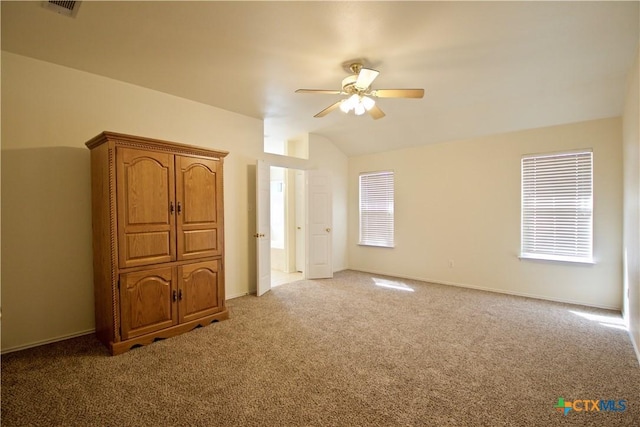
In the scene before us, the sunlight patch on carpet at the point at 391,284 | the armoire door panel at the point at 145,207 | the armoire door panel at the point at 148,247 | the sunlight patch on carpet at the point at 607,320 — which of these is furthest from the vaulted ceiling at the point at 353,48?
the sunlight patch on carpet at the point at 391,284

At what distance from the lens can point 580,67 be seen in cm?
300

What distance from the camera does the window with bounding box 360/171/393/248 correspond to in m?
5.97

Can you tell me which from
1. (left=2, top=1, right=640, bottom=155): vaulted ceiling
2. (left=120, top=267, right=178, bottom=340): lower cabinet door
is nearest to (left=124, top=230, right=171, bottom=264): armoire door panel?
(left=120, top=267, right=178, bottom=340): lower cabinet door

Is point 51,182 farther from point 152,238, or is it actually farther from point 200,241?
point 200,241

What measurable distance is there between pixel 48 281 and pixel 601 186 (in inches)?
259

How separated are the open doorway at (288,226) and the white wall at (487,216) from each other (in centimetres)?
128

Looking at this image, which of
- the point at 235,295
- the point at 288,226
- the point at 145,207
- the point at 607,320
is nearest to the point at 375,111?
the point at 145,207

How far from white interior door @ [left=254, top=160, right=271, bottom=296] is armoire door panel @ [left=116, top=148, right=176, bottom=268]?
5.11 feet

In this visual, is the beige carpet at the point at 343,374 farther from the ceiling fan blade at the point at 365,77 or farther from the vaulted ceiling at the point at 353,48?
the vaulted ceiling at the point at 353,48

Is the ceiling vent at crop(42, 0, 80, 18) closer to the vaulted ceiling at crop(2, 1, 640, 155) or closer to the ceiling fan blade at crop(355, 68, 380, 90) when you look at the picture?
the vaulted ceiling at crop(2, 1, 640, 155)

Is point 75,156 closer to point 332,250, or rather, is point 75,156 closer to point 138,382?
point 138,382

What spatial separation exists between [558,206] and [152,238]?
5281 mm

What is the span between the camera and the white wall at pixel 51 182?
272 cm

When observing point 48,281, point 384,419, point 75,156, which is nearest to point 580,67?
point 384,419
